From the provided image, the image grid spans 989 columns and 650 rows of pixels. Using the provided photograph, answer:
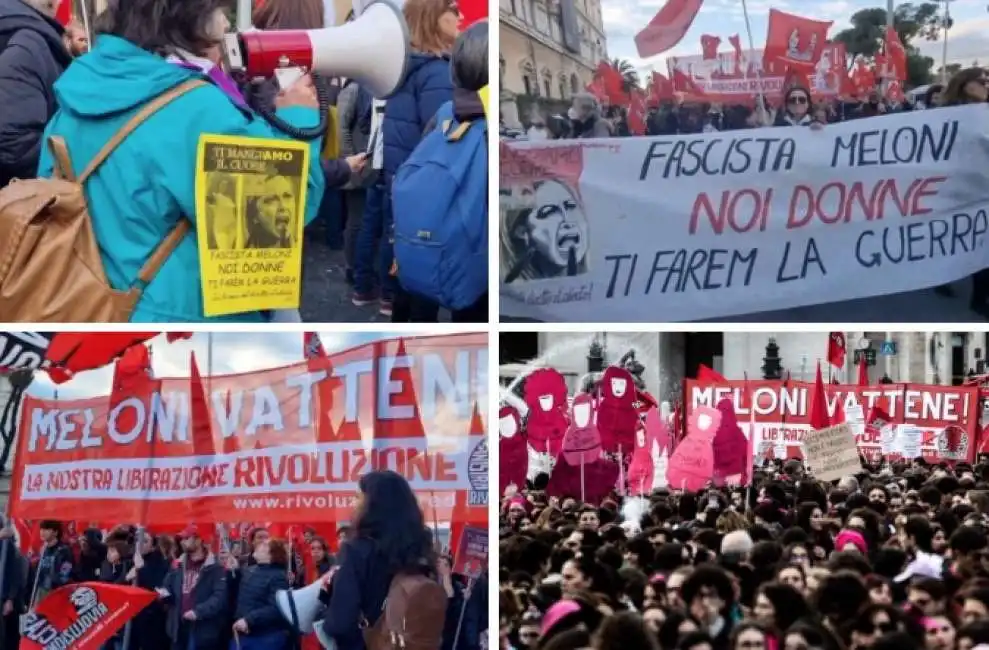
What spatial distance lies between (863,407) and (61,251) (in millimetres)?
2189

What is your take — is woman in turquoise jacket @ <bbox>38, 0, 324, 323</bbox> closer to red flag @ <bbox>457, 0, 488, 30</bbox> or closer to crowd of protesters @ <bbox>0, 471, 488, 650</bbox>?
red flag @ <bbox>457, 0, 488, 30</bbox>

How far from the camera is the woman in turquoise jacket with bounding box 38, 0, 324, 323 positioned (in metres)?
3.86

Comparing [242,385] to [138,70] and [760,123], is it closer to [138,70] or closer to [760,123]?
[138,70]

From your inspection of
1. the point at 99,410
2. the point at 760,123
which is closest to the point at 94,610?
the point at 99,410

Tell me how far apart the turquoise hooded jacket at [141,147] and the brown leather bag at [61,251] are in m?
0.02

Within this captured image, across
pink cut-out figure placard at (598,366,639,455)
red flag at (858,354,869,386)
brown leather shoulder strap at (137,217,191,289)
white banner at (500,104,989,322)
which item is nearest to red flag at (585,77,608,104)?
white banner at (500,104,989,322)

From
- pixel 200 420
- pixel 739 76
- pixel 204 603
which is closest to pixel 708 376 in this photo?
pixel 739 76

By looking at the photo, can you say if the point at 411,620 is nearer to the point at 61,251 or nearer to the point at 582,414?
the point at 582,414

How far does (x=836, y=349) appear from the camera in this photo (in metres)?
4.03

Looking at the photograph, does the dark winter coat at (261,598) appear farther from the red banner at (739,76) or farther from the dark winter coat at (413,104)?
the red banner at (739,76)

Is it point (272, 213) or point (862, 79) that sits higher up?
point (862, 79)

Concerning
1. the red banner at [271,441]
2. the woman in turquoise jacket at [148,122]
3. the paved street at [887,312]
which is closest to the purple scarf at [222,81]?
the woman in turquoise jacket at [148,122]

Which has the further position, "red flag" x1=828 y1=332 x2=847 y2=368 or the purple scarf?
"red flag" x1=828 y1=332 x2=847 y2=368

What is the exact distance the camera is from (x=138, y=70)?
3.86 m
